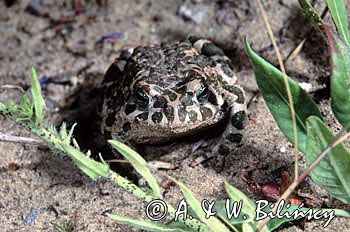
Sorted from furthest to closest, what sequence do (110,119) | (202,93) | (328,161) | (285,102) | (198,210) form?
(110,119) → (202,93) → (285,102) → (328,161) → (198,210)

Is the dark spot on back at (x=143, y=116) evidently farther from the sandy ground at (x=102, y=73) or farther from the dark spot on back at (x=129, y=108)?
the sandy ground at (x=102, y=73)

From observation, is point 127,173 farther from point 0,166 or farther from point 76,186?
point 0,166

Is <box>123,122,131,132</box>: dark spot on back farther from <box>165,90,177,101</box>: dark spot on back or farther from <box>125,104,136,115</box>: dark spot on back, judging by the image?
<box>165,90,177,101</box>: dark spot on back

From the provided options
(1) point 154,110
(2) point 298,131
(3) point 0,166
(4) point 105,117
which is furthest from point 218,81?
(3) point 0,166

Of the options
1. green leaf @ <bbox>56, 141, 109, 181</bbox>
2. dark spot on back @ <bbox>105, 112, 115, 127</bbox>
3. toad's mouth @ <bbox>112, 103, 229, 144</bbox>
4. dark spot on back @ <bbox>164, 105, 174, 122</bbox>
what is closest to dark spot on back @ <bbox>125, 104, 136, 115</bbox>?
toad's mouth @ <bbox>112, 103, 229, 144</bbox>

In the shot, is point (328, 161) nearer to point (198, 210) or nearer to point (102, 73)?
point (198, 210)

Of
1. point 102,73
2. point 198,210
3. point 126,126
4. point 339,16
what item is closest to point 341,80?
point 339,16
